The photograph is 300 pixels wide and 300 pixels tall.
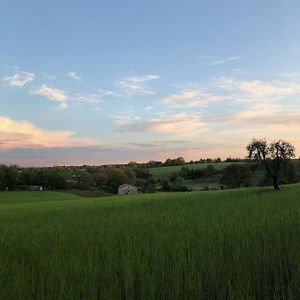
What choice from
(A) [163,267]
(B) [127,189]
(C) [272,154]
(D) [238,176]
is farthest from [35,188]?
(A) [163,267]

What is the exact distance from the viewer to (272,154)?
46812 mm

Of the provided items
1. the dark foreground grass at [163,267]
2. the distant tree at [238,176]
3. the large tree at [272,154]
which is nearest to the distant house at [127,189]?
the distant tree at [238,176]

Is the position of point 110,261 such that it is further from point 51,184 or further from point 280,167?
point 51,184

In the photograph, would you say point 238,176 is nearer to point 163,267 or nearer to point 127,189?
point 127,189

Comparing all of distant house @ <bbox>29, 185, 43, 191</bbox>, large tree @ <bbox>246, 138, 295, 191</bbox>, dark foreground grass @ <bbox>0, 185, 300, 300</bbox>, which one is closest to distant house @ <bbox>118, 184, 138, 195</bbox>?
distant house @ <bbox>29, 185, 43, 191</bbox>

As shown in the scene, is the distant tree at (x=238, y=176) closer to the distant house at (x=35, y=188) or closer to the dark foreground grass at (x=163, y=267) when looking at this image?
the distant house at (x=35, y=188)

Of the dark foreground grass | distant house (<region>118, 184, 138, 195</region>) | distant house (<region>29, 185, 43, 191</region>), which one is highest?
the dark foreground grass

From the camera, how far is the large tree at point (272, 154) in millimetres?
46156

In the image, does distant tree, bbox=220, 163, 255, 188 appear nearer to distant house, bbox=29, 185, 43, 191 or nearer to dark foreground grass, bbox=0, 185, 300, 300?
distant house, bbox=29, 185, 43, 191

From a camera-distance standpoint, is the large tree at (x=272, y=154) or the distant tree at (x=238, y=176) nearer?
the large tree at (x=272, y=154)

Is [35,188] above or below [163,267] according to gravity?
below

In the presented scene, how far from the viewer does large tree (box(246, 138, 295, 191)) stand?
46156mm

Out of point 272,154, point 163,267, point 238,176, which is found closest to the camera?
point 163,267

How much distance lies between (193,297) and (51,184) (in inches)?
4587
